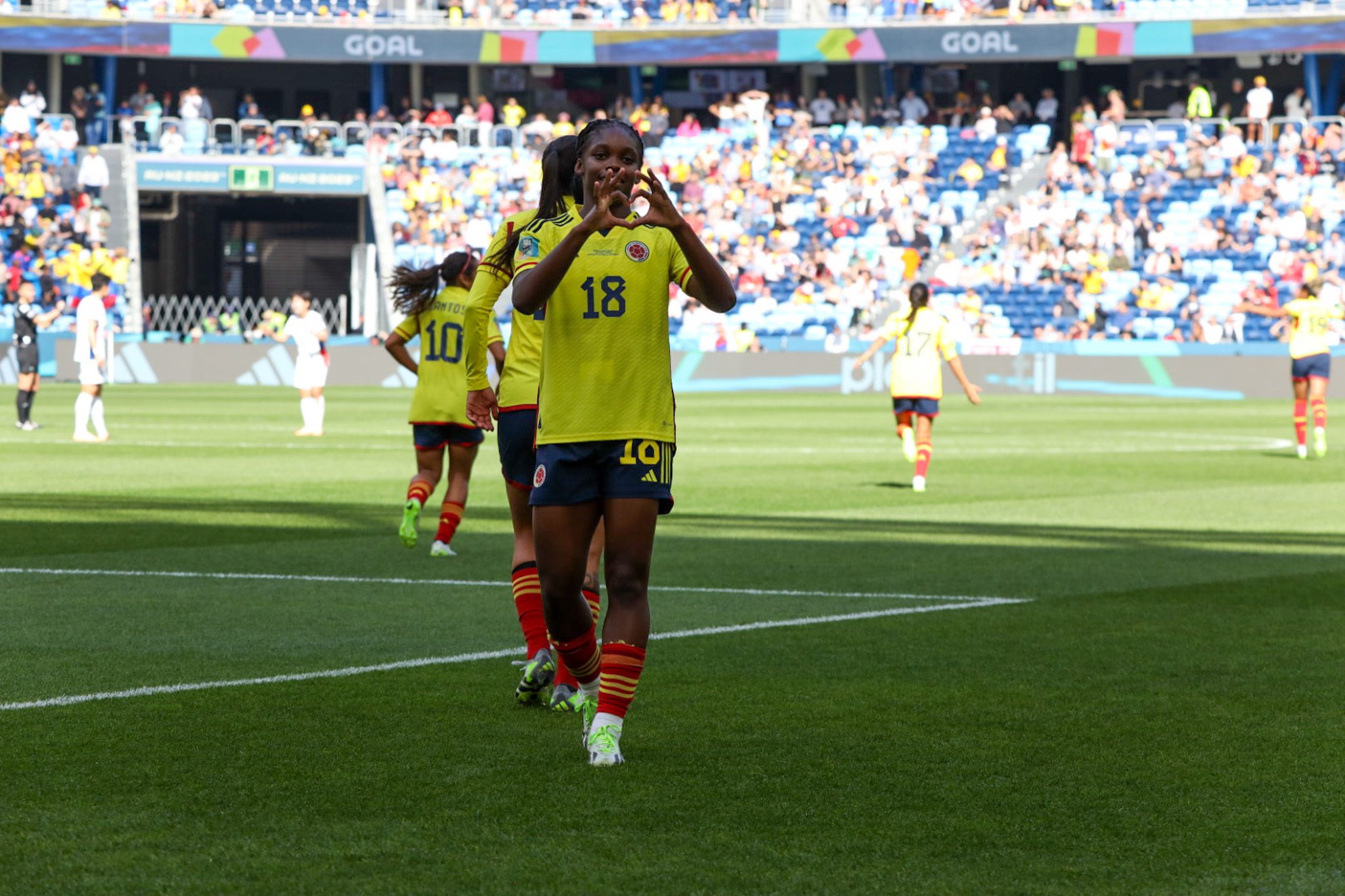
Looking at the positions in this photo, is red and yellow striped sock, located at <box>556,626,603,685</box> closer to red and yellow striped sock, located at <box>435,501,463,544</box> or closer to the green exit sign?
red and yellow striped sock, located at <box>435,501,463,544</box>

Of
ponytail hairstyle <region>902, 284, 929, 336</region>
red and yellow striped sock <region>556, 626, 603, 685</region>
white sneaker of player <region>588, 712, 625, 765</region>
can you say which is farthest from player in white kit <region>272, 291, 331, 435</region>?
white sneaker of player <region>588, 712, 625, 765</region>

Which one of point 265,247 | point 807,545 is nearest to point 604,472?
point 807,545

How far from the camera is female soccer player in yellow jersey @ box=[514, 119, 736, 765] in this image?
6.11 metres

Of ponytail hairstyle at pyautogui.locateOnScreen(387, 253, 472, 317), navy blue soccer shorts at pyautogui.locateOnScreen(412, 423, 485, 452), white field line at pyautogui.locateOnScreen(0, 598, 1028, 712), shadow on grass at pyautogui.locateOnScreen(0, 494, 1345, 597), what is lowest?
shadow on grass at pyautogui.locateOnScreen(0, 494, 1345, 597)

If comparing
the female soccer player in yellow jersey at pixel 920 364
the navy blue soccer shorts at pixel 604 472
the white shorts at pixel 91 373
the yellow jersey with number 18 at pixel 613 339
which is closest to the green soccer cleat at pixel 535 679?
the navy blue soccer shorts at pixel 604 472

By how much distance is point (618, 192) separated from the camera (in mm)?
5844

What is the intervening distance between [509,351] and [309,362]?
19.4m

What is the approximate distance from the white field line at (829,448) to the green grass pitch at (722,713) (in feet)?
23.4

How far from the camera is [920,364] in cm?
1900

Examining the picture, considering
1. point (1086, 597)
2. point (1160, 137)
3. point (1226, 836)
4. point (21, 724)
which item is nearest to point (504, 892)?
point (1226, 836)

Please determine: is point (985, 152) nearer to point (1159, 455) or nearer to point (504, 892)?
point (1159, 455)

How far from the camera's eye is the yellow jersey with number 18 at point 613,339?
613 centimetres

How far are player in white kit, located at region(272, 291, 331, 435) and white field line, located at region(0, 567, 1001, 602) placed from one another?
14.2 m

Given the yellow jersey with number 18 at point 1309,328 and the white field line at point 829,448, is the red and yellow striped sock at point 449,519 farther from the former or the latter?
the yellow jersey with number 18 at point 1309,328
